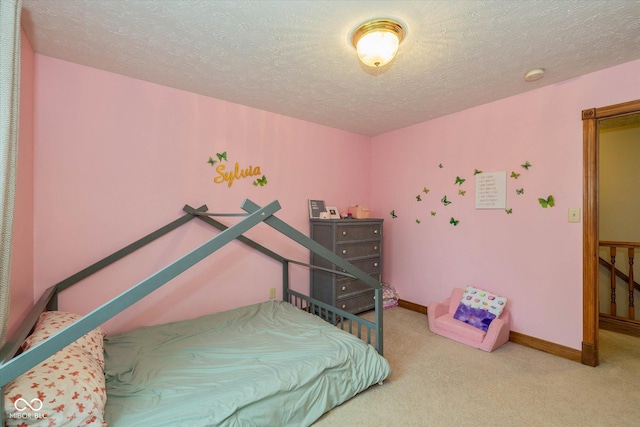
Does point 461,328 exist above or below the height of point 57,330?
below

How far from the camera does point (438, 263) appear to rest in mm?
3242

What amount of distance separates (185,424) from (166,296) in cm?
142

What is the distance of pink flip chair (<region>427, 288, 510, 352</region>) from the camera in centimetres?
244

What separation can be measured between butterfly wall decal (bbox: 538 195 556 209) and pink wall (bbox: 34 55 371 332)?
2.37 m

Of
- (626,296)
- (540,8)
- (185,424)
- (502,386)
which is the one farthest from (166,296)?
(626,296)

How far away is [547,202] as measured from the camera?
244 centimetres

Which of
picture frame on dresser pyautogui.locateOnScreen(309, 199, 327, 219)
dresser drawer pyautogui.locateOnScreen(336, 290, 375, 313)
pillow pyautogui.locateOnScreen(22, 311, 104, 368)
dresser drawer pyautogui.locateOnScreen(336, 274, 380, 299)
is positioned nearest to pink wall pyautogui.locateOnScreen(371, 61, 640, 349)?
dresser drawer pyautogui.locateOnScreen(336, 290, 375, 313)

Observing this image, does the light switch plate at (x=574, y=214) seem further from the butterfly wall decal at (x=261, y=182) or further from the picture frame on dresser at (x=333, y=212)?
the butterfly wall decal at (x=261, y=182)

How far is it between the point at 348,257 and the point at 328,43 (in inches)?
83.7

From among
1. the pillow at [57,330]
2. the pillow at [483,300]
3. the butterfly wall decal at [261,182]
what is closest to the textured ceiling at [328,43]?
the butterfly wall decal at [261,182]

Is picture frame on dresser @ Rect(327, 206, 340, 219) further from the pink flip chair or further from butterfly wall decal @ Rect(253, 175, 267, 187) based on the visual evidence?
the pink flip chair

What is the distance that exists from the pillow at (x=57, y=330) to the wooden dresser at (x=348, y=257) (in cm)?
200

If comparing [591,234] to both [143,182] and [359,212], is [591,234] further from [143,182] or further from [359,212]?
[143,182]

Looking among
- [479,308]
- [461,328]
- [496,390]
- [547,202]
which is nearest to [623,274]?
[547,202]
